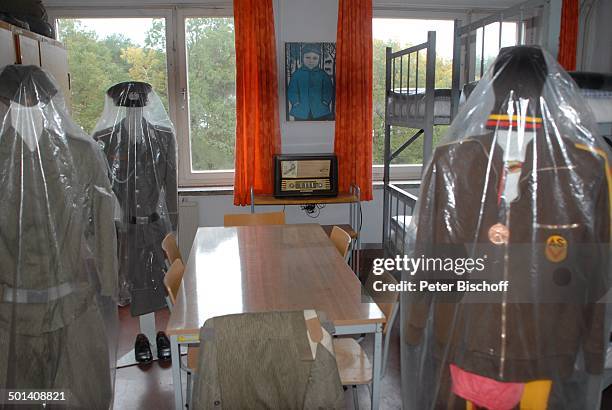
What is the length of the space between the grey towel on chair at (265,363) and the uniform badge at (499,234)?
51 cm

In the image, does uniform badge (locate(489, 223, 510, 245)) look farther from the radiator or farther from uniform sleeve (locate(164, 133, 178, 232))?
the radiator

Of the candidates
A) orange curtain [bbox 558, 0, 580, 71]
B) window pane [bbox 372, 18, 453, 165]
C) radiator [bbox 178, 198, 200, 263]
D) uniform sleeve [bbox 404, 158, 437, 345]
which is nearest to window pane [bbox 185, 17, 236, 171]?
radiator [bbox 178, 198, 200, 263]

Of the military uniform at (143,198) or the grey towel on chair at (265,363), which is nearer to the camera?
the grey towel on chair at (265,363)

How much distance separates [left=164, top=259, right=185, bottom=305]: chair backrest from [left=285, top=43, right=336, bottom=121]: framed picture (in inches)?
96.7

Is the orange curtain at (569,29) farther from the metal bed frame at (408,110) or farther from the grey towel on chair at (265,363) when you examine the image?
the grey towel on chair at (265,363)

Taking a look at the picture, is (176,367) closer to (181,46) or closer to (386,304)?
(386,304)

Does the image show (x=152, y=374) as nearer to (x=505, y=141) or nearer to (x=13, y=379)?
(x=13, y=379)

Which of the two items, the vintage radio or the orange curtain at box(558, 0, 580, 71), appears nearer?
the vintage radio

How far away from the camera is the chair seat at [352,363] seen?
1.84 meters

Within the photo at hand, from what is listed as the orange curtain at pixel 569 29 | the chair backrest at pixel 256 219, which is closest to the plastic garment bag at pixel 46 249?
the chair backrest at pixel 256 219

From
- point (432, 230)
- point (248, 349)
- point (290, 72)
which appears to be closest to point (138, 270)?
point (248, 349)

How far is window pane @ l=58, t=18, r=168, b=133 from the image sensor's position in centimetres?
423

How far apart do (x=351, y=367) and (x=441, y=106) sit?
5.97 ft

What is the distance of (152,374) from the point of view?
2629mm
